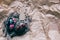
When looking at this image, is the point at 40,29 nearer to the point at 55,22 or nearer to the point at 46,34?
the point at 46,34

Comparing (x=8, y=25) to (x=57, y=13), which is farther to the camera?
(x=57, y=13)

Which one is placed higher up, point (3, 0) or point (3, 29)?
point (3, 0)

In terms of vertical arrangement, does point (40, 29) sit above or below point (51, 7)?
below

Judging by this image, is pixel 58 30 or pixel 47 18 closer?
pixel 58 30

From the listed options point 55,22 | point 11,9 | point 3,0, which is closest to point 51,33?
point 55,22

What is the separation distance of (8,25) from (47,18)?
1.78ft

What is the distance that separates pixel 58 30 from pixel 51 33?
0.38 ft

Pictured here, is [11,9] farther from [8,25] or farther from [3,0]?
[8,25]

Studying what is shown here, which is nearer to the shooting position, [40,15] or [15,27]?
[15,27]

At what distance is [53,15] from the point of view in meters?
2.51

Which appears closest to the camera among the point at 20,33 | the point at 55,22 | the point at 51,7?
the point at 20,33

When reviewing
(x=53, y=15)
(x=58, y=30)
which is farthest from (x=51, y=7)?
(x=58, y=30)

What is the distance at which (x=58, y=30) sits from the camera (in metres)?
2.24

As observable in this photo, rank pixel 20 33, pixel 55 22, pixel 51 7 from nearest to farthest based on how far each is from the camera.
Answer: pixel 20 33
pixel 55 22
pixel 51 7
